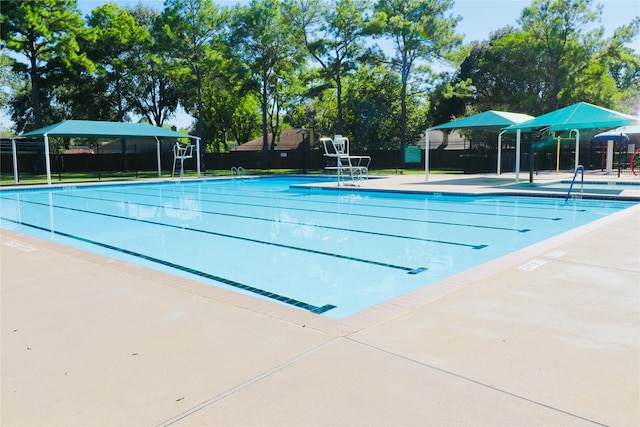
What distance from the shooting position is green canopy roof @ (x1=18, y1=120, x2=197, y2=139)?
18661 mm

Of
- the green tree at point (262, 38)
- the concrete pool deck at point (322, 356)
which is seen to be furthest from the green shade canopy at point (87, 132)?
the concrete pool deck at point (322, 356)

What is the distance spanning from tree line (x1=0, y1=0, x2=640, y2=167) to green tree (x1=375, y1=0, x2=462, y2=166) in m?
0.06

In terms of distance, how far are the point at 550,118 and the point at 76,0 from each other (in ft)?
78.7

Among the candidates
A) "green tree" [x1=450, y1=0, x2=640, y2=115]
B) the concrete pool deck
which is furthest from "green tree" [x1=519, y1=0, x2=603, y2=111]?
the concrete pool deck

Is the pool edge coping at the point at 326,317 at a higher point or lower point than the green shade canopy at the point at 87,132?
lower

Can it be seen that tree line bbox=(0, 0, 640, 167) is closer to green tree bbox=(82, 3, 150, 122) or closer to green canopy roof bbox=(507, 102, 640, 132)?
green tree bbox=(82, 3, 150, 122)

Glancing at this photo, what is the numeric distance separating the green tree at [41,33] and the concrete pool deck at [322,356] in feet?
78.8

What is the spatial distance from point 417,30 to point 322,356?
976 inches

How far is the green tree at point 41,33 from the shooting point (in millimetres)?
22859

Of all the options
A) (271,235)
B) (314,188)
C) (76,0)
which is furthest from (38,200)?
(76,0)

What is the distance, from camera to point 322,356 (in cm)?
250

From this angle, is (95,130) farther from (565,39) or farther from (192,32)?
(565,39)

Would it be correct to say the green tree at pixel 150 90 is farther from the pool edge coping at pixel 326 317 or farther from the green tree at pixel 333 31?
the pool edge coping at pixel 326 317

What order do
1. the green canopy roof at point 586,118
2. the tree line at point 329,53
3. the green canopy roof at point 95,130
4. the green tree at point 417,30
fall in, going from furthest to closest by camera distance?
the green tree at point 417,30 < the tree line at point 329,53 < the green canopy roof at point 95,130 < the green canopy roof at point 586,118
